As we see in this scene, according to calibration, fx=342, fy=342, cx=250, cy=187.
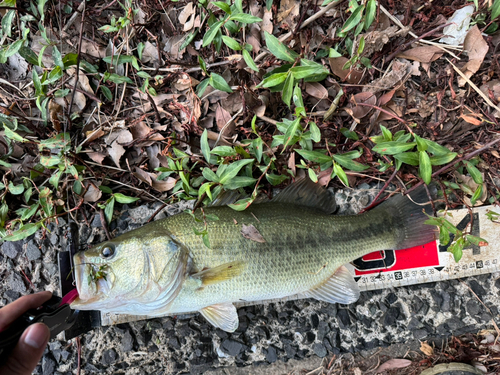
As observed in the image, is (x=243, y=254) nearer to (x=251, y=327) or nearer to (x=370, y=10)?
(x=251, y=327)

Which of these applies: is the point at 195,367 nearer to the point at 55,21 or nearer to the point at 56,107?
the point at 56,107

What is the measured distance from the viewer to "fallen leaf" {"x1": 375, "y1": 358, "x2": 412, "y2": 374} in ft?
9.37

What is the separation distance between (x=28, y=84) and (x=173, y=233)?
5.46ft

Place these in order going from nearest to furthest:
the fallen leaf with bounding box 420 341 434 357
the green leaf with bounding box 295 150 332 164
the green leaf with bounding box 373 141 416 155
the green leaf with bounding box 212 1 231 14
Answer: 1. the green leaf with bounding box 212 1 231 14
2. the green leaf with bounding box 373 141 416 155
3. the green leaf with bounding box 295 150 332 164
4. the fallen leaf with bounding box 420 341 434 357

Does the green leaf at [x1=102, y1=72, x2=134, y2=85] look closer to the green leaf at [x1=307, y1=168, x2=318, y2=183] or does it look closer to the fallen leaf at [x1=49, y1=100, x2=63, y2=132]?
the fallen leaf at [x1=49, y1=100, x2=63, y2=132]

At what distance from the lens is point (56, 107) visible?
2.51m

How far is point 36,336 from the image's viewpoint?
174 cm

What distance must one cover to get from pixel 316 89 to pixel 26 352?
230 cm

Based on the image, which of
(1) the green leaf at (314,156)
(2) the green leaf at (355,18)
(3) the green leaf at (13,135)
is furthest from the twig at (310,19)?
(3) the green leaf at (13,135)

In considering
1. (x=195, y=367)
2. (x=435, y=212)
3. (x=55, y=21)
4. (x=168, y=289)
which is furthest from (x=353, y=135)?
(x=55, y=21)

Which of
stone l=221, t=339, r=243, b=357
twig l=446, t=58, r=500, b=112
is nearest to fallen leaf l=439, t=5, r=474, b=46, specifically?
twig l=446, t=58, r=500, b=112

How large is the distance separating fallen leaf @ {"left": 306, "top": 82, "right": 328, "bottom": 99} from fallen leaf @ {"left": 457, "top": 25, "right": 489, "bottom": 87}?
1029 mm

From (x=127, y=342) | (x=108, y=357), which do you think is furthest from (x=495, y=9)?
(x=108, y=357)

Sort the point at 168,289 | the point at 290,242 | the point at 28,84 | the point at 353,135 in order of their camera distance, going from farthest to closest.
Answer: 1. the point at 28,84
2. the point at 353,135
3. the point at 290,242
4. the point at 168,289
